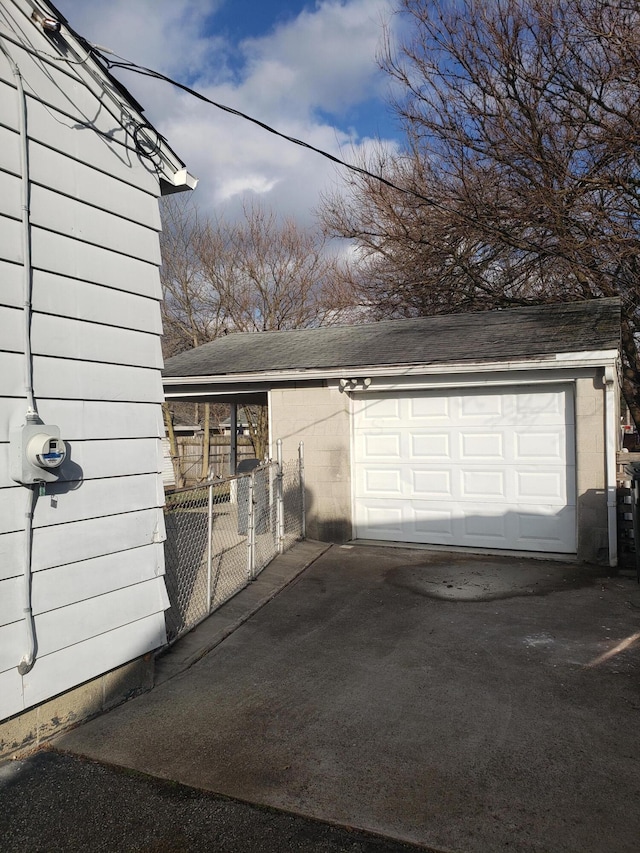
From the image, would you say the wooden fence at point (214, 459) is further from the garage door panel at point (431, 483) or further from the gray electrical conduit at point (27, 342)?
the gray electrical conduit at point (27, 342)

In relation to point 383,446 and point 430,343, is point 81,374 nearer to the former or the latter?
point 383,446

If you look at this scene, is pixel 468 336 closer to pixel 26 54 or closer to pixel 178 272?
pixel 26 54

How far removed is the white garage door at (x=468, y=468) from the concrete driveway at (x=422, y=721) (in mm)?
1786

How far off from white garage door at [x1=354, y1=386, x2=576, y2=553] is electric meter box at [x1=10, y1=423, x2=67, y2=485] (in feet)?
19.1

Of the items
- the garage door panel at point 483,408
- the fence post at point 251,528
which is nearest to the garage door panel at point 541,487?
the garage door panel at point 483,408

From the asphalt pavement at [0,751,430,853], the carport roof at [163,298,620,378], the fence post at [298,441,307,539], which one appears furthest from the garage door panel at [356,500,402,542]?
the asphalt pavement at [0,751,430,853]

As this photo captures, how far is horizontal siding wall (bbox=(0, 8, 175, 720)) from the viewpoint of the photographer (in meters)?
3.36

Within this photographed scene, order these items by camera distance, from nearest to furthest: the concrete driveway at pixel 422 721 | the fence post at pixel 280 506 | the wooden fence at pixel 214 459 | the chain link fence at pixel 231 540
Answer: the concrete driveway at pixel 422 721, the chain link fence at pixel 231 540, the fence post at pixel 280 506, the wooden fence at pixel 214 459

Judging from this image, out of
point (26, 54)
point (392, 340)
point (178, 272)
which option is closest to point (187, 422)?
point (178, 272)

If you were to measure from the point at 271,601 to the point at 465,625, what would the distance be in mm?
1921

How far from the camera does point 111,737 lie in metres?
3.60

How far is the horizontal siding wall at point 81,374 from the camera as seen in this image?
336 centimetres

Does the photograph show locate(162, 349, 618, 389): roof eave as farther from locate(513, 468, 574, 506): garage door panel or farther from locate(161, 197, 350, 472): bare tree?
locate(161, 197, 350, 472): bare tree

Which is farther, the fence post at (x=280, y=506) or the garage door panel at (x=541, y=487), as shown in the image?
the fence post at (x=280, y=506)
